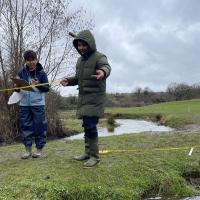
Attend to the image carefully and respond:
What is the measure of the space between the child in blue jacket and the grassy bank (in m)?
0.45

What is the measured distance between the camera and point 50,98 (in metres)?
17.8

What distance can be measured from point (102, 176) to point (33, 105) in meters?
2.16

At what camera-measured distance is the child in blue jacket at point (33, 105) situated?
8750 millimetres

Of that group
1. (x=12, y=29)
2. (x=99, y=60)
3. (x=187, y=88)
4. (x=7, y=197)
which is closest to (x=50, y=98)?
(x=12, y=29)

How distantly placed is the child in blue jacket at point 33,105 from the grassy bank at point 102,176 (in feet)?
1.48

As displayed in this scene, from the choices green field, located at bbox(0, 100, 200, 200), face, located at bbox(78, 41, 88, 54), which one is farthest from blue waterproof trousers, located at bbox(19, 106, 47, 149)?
face, located at bbox(78, 41, 88, 54)

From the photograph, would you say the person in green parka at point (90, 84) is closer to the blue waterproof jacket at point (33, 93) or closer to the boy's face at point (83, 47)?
the boy's face at point (83, 47)

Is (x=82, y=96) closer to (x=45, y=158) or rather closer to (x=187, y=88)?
(x=45, y=158)

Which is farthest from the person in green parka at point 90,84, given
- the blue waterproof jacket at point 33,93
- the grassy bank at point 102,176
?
the blue waterproof jacket at point 33,93

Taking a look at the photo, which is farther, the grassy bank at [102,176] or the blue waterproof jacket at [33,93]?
the blue waterproof jacket at [33,93]

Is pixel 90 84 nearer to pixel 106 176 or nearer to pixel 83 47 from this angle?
pixel 83 47

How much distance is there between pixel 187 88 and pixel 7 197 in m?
65.3

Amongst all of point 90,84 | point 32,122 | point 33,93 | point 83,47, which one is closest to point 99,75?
point 90,84

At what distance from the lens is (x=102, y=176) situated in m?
7.34
